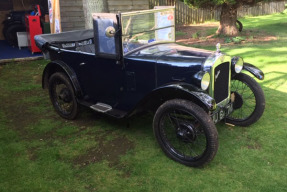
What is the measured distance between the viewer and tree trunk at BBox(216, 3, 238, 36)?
930 centimetres

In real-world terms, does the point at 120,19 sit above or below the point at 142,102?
above

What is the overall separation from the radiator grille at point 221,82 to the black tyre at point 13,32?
26.8ft

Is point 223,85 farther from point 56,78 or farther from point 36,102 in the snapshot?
point 36,102

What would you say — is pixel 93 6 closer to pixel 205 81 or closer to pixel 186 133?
pixel 205 81

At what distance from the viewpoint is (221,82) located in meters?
3.29

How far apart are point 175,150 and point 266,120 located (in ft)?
5.14

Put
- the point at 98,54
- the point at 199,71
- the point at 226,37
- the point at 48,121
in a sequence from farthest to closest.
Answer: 1. the point at 226,37
2. the point at 48,121
3. the point at 98,54
4. the point at 199,71

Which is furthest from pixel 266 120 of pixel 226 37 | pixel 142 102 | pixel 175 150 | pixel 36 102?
pixel 226 37

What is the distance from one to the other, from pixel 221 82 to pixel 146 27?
1.15 meters

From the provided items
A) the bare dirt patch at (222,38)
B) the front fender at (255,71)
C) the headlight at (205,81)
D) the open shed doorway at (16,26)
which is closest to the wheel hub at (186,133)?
the headlight at (205,81)

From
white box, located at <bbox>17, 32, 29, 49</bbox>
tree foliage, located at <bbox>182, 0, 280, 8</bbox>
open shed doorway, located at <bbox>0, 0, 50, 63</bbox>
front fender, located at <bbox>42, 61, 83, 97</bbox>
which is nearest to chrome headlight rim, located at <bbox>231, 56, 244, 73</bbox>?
front fender, located at <bbox>42, 61, 83, 97</bbox>

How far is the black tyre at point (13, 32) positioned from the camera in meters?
9.47

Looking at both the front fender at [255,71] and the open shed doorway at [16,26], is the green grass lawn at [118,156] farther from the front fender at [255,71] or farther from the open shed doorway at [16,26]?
the open shed doorway at [16,26]

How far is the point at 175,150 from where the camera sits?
3.13 metres
